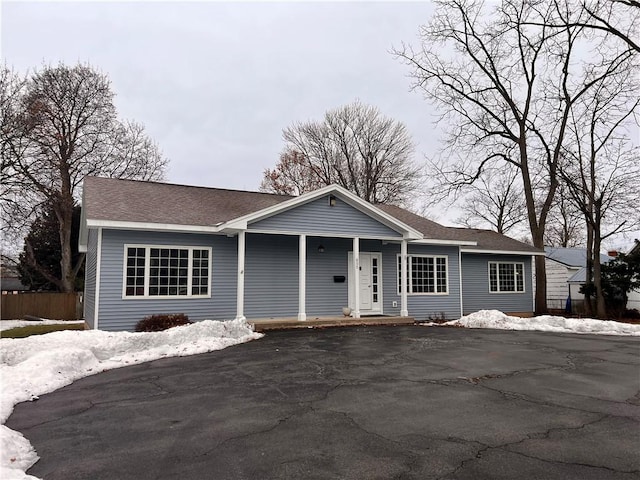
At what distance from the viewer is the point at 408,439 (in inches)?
152

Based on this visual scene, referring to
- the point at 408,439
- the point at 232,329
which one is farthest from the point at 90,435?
the point at 232,329

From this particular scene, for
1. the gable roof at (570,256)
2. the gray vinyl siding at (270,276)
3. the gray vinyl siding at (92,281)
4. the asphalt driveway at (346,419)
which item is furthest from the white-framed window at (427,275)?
the gable roof at (570,256)

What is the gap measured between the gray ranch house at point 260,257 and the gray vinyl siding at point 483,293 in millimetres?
61

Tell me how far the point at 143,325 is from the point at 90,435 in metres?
7.44

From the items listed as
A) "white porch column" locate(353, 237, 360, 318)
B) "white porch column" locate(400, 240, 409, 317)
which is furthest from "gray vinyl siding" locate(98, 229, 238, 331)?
"white porch column" locate(400, 240, 409, 317)

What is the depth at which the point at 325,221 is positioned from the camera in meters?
13.5

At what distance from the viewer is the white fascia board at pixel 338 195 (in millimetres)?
12057

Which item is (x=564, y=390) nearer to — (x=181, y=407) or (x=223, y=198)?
(x=181, y=407)

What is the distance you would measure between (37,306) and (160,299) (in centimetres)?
1034

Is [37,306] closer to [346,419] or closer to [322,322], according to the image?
[322,322]

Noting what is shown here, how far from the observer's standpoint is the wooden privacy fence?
18.4 meters

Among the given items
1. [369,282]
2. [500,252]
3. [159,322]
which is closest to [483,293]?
[500,252]

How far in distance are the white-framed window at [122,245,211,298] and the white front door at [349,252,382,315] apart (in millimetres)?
5029

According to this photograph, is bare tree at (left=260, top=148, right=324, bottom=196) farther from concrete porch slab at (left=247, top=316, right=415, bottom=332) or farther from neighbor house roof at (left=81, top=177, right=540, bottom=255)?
concrete porch slab at (left=247, top=316, right=415, bottom=332)
